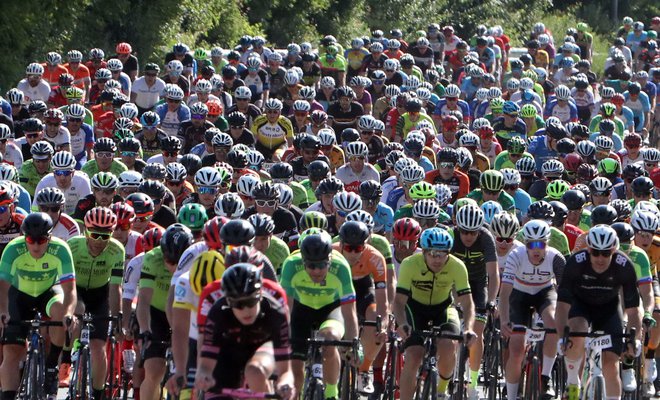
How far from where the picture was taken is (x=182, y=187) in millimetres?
16828

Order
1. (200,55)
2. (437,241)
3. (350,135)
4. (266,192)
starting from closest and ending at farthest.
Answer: (437,241) → (266,192) → (350,135) → (200,55)

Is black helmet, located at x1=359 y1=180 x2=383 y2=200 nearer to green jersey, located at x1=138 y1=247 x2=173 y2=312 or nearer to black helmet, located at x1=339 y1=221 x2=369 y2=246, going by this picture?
black helmet, located at x1=339 y1=221 x2=369 y2=246

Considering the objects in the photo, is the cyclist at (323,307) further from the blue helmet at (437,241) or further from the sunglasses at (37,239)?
the sunglasses at (37,239)

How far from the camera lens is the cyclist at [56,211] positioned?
1422 centimetres

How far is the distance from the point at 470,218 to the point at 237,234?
11.5 feet

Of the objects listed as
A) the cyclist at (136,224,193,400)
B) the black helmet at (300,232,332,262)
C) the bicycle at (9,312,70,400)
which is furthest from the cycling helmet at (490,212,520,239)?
the bicycle at (9,312,70,400)

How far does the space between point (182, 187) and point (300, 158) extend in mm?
2510

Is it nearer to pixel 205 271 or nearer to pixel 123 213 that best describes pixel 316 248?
pixel 205 271

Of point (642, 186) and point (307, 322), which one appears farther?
point (642, 186)

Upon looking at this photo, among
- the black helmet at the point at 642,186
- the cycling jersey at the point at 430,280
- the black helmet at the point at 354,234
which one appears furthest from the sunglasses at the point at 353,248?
the black helmet at the point at 642,186

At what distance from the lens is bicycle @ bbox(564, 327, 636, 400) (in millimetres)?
12195

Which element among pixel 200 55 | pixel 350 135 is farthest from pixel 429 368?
pixel 200 55

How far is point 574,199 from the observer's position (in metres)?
15.6

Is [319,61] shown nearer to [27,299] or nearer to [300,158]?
[300,158]
